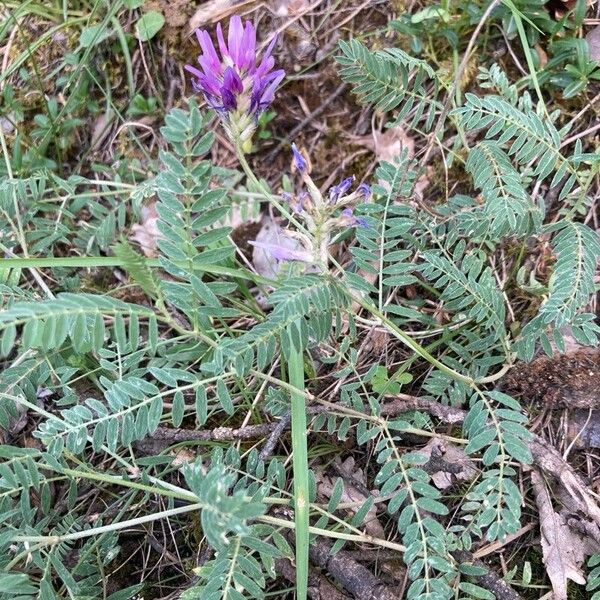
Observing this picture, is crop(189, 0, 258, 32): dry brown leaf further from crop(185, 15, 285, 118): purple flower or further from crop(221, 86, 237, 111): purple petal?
crop(221, 86, 237, 111): purple petal

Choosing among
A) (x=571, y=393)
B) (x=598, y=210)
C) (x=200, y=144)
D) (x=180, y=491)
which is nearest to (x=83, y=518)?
(x=180, y=491)

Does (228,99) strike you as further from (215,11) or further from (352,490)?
(215,11)

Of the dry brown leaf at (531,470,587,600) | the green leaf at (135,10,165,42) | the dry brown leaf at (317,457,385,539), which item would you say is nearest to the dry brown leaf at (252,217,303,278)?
the dry brown leaf at (317,457,385,539)

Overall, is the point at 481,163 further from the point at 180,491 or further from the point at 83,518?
the point at 83,518

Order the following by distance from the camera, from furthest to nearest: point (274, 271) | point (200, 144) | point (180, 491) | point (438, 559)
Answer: point (274, 271) < point (180, 491) < point (438, 559) < point (200, 144)

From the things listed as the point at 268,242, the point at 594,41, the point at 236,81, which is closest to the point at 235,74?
the point at 236,81

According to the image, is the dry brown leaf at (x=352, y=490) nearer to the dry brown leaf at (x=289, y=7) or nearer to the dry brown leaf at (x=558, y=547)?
the dry brown leaf at (x=558, y=547)

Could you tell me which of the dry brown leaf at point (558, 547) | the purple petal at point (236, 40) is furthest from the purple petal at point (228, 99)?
the dry brown leaf at point (558, 547)
